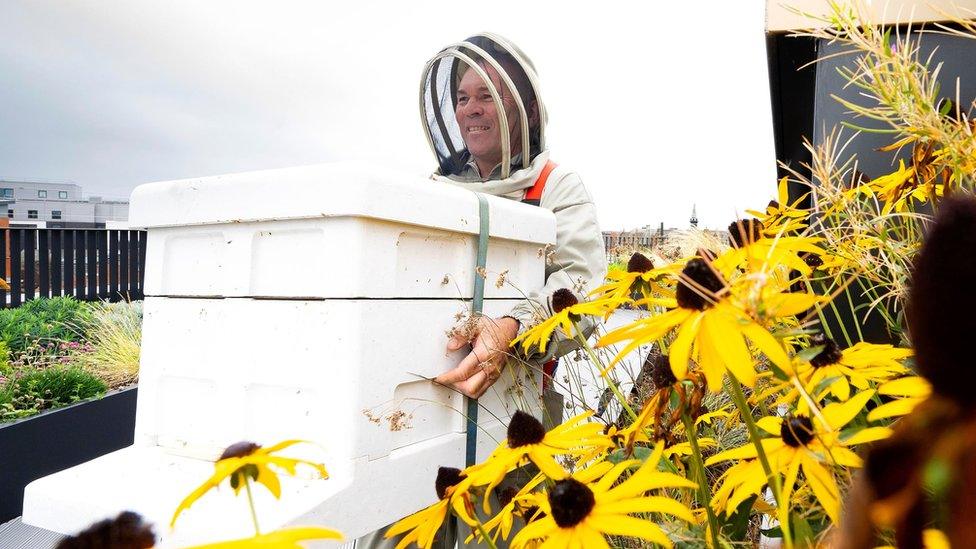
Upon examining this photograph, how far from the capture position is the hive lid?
1121 mm

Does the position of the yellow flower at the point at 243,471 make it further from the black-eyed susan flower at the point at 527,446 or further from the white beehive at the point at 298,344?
the white beehive at the point at 298,344

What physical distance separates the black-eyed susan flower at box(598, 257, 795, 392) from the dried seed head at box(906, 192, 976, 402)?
215mm

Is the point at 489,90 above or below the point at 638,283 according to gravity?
above

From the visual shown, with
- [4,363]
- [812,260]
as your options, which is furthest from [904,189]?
[4,363]

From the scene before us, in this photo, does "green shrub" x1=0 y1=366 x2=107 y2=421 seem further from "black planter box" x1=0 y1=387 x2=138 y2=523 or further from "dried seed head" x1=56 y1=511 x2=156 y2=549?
"dried seed head" x1=56 y1=511 x2=156 y2=549

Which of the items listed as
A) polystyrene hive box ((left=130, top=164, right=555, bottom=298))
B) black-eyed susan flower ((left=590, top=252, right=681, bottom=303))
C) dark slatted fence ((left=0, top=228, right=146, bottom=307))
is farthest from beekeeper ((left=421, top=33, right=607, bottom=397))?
dark slatted fence ((left=0, top=228, right=146, bottom=307))

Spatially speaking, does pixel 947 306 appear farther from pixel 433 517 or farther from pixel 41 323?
pixel 41 323

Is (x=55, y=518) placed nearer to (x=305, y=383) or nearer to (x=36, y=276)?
(x=305, y=383)

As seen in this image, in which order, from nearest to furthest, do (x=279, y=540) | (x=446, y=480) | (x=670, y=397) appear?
(x=279, y=540) → (x=670, y=397) → (x=446, y=480)

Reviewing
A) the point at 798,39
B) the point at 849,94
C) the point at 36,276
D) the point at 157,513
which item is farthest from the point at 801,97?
the point at 36,276

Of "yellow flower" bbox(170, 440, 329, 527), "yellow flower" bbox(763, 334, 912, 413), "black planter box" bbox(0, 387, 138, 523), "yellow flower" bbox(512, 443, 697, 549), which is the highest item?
"yellow flower" bbox(763, 334, 912, 413)

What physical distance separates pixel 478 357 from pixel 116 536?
115 cm

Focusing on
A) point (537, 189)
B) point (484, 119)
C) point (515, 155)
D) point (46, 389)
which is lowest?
point (46, 389)

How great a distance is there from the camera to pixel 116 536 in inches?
8.6
